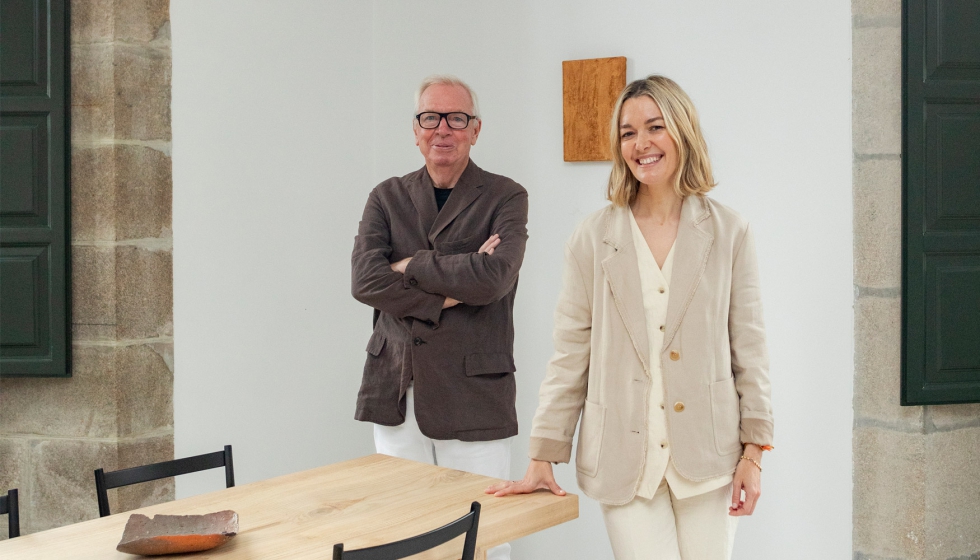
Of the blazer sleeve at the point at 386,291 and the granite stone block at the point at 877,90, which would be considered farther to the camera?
the granite stone block at the point at 877,90

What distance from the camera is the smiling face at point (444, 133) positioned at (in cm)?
297

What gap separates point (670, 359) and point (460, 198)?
3.79ft

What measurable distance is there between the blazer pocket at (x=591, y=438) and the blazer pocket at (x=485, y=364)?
77cm

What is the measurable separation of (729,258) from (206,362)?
7.64 feet

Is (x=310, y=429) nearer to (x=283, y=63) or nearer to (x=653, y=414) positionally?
(x=283, y=63)

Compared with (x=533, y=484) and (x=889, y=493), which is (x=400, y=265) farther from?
(x=889, y=493)

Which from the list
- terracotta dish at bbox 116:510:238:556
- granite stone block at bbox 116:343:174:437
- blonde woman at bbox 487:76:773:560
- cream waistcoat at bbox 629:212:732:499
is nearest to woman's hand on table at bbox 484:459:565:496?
blonde woman at bbox 487:76:773:560

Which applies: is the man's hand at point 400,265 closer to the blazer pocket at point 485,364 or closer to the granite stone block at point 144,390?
the blazer pocket at point 485,364

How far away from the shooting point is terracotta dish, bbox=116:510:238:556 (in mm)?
1698

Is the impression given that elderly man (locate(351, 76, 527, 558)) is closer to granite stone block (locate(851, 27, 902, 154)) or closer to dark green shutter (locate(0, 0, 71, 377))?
dark green shutter (locate(0, 0, 71, 377))

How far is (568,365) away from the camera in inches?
85.2

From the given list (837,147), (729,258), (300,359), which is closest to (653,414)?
(729,258)

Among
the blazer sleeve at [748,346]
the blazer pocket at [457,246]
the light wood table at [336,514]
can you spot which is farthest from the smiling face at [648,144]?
the blazer pocket at [457,246]

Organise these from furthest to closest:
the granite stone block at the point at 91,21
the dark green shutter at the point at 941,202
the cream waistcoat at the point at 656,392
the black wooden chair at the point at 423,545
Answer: the granite stone block at the point at 91,21, the dark green shutter at the point at 941,202, the cream waistcoat at the point at 656,392, the black wooden chair at the point at 423,545
